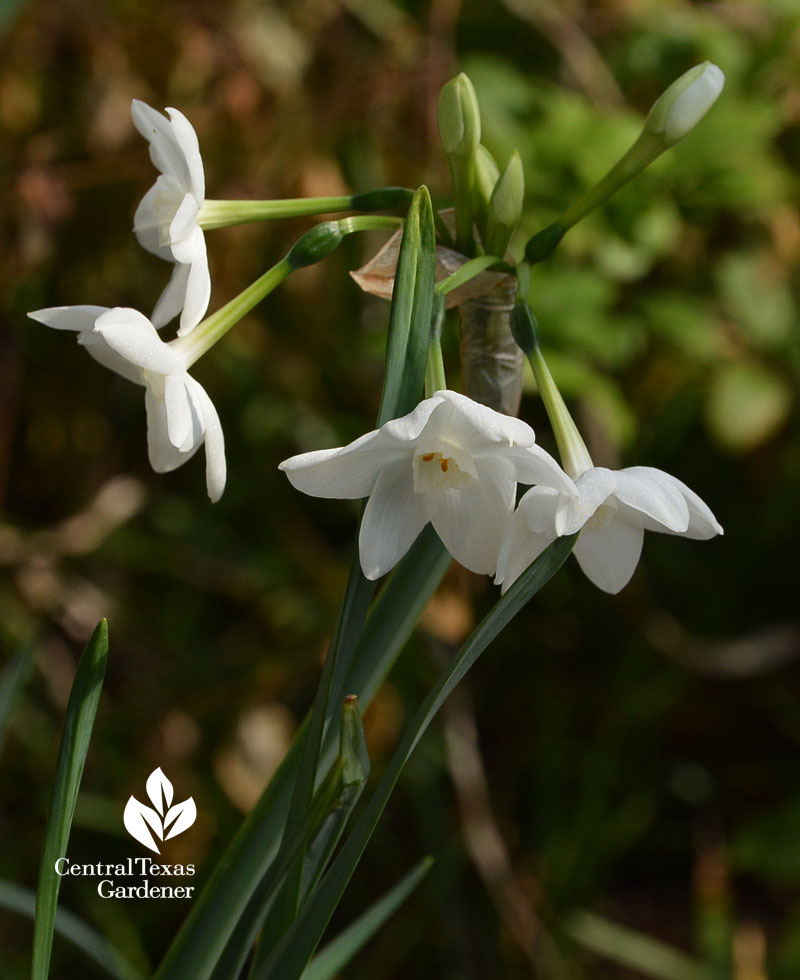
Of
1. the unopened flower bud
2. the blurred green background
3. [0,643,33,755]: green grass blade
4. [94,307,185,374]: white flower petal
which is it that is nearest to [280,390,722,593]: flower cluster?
[94,307,185,374]: white flower petal

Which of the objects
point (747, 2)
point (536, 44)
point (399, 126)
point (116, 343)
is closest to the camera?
point (116, 343)

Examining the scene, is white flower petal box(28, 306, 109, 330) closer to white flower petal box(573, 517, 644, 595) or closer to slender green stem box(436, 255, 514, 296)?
slender green stem box(436, 255, 514, 296)

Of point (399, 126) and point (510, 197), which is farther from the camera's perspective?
point (399, 126)

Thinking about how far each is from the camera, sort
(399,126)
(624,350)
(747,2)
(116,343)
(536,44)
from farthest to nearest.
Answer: (536,44) → (399,126) → (747,2) → (624,350) → (116,343)

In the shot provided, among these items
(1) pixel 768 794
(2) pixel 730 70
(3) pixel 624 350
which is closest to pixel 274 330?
(3) pixel 624 350

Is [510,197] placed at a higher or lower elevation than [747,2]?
lower

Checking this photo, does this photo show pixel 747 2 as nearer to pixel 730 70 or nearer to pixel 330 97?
pixel 730 70

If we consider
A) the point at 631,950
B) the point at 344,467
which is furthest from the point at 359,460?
the point at 631,950

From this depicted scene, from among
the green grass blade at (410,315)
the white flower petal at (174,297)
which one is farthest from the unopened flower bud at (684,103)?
the white flower petal at (174,297)
